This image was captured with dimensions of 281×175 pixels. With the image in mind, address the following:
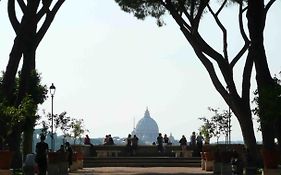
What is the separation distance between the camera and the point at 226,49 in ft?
89.5

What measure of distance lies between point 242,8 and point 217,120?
1266 cm

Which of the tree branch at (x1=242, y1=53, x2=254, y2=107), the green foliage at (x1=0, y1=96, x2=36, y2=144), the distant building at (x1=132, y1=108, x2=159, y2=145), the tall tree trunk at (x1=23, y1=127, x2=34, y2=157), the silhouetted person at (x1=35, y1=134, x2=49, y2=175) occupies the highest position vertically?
the distant building at (x1=132, y1=108, x2=159, y2=145)

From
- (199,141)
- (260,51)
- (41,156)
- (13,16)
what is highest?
(13,16)

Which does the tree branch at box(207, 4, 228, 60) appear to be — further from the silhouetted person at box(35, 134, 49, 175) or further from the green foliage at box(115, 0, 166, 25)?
the silhouetted person at box(35, 134, 49, 175)

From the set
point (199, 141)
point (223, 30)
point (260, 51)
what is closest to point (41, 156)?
point (260, 51)

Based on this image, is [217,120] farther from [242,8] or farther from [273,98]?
[273,98]

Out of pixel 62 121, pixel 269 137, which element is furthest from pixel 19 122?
pixel 62 121

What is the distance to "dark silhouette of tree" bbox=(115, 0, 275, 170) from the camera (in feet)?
81.2

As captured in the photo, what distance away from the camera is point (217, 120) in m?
39.8

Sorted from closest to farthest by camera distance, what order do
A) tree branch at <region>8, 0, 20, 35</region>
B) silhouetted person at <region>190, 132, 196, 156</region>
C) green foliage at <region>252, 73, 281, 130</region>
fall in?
green foliage at <region>252, 73, 281, 130</region> < tree branch at <region>8, 0, 20, 35</region> < silhouetted person at <region>190, 132, 196, 156</region>

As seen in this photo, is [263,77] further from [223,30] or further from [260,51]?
[223,30]

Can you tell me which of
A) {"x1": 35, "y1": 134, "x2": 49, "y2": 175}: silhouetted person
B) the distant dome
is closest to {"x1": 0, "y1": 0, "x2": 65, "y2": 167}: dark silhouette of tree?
{"x1": 35, "y1": 134, "x2": 49, "y2": 175}: silhouetted person

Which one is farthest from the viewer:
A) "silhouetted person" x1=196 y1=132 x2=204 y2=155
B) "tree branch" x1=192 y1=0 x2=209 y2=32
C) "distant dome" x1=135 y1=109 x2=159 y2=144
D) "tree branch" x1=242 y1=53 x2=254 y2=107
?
"distant dome" x1=135 y1=109 x2=159 y2=144

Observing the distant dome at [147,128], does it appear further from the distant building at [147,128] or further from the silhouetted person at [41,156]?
the silhouetted person at [41,156]
